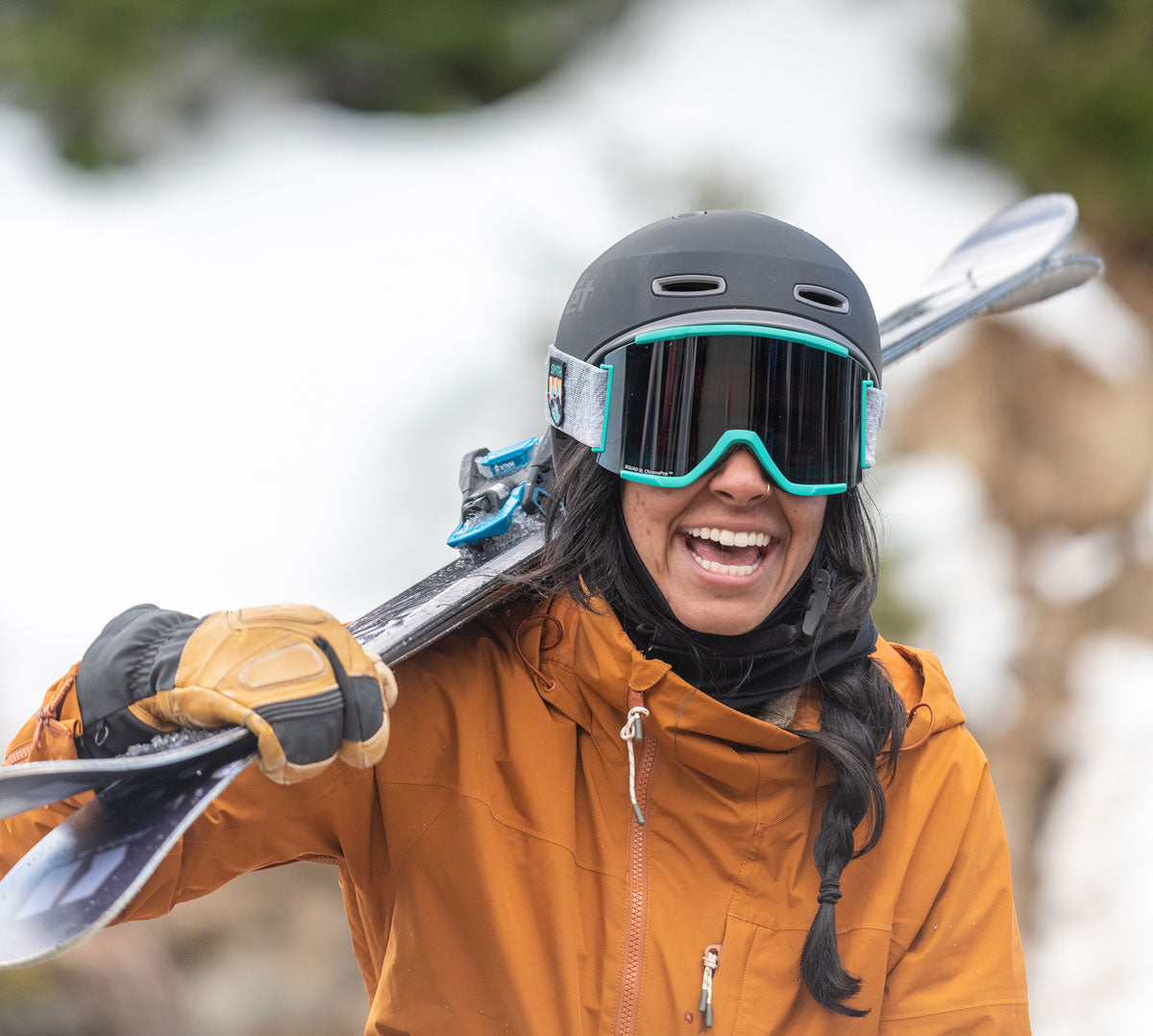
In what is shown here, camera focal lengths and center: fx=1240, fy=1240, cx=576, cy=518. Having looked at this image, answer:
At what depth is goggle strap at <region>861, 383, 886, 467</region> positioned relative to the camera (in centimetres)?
188

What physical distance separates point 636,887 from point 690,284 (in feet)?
2.85

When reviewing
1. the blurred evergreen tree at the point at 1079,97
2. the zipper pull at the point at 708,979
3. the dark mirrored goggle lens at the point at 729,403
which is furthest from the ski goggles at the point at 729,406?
the blurred evergreen tree at the point at 1079,97

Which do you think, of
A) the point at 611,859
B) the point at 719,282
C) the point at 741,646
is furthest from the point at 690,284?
the point at 611,859

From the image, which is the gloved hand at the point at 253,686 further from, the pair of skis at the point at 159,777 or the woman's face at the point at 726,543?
the woman's face at the point at 726,543

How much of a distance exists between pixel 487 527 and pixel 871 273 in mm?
5800

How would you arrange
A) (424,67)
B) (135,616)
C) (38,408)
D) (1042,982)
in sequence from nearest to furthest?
1. (135,616)
2. (1042,982)
3. (38,408)
4. (424,67)

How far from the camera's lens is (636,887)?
1.76m

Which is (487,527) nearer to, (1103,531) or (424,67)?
(1103,531)

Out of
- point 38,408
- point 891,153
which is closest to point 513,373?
point 38,408

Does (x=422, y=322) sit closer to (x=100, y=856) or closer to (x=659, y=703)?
(x=659, y=703)

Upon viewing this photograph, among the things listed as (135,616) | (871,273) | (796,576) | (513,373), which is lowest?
(135,616)

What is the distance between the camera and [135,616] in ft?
4.96

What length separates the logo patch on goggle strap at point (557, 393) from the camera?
1.91 m

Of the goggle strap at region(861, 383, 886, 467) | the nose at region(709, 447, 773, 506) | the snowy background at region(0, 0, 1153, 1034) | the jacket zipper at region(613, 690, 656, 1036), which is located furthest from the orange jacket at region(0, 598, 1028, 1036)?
the snowy background at region(0, 0, 1153, 1034)
